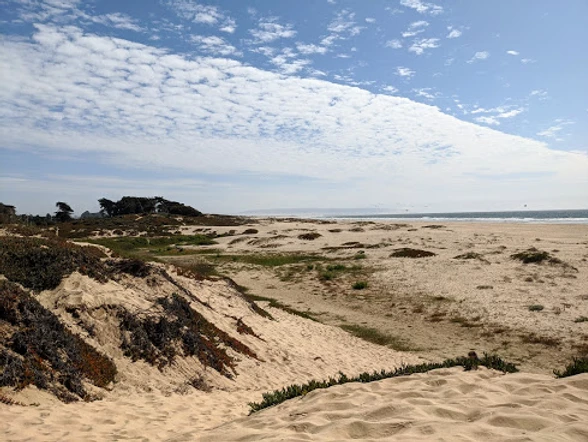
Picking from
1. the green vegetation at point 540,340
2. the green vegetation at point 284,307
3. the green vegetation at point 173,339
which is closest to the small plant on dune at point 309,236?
the green vegetation at point 284,307

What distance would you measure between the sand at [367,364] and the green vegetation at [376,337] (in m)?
0.35

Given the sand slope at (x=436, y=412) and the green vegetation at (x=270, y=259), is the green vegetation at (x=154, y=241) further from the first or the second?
the sand slope at (x=436, y=412)

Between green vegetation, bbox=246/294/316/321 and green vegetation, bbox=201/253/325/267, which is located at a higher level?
green vegetation, bbox=201/253/325/267

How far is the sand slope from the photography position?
15.3ft

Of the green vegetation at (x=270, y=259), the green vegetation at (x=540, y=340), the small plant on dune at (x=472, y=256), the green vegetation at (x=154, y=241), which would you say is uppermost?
the small plant on dune at (x=472, y=256)

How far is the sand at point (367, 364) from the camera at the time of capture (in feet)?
17.4

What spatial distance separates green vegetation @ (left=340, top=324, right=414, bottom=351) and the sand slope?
8452mm

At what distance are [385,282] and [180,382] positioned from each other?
18.6 metres

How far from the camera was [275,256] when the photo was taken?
3881 centimetres

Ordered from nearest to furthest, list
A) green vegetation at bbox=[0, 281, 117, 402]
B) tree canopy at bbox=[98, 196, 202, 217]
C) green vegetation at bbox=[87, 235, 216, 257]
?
green vegetation at bbox=[0, 281, 117, 402]
green vegetation at bbox=[87, 235, 216, 257]
tree canopy at bbox=[98, 196, 202, 217]

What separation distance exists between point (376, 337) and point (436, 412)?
11547mm

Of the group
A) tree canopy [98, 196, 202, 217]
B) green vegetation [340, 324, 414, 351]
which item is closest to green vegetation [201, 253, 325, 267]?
green vegetation [340, 324, 414, 351]

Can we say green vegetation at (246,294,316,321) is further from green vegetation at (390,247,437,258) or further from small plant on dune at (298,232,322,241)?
small plant on dune at (298,232,322,241)

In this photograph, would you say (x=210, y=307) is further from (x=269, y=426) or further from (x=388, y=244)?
(x=388, y=244)
